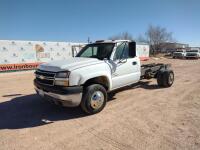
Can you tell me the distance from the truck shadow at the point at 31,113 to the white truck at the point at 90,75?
0.50 metres

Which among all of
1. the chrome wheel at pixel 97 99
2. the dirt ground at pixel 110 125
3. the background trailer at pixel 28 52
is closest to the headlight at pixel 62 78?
the chrome wheel at pixel 97 99

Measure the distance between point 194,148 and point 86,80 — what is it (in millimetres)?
2697

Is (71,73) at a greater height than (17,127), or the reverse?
(71,73)

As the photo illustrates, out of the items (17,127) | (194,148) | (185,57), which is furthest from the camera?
(185,57)

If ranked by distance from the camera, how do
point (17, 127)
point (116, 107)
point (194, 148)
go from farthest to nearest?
1. point (116, 107)
2. point (17, 127)
3. point (194, 148)

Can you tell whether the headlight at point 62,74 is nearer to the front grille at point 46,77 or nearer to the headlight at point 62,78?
the headlight at point 62,78

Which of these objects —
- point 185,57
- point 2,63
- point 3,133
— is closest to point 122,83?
point 3,133

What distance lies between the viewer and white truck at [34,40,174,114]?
4.25 m

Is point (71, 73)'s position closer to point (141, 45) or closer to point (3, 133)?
point (3, 133)

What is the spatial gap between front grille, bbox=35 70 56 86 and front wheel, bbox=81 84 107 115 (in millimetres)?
898

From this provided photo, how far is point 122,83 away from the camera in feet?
18.7

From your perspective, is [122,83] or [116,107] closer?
[116,107]

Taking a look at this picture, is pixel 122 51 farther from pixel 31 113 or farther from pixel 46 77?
pixel 31 113

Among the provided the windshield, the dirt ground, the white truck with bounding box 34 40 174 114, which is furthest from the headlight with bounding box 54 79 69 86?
the windshield
